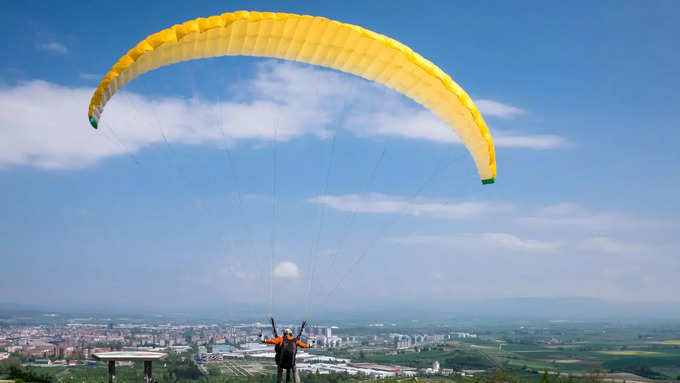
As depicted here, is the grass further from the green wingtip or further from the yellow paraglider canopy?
the green wingtip

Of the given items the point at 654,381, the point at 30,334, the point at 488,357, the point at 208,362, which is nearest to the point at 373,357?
the point at 488,357

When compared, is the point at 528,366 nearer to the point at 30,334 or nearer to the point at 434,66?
the point at 434,66

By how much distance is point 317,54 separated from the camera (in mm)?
9328

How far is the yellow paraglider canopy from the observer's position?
26.4ft

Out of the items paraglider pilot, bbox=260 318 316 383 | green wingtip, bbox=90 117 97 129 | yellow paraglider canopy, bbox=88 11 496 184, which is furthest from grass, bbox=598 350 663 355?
green wingtip, bbox=90 117 97 129

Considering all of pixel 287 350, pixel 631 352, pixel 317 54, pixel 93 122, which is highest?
pixel 317 54

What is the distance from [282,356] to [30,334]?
9876 centimetres

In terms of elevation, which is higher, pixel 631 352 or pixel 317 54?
pixel 317 54

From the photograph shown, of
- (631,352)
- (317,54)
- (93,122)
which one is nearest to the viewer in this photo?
(93,122)

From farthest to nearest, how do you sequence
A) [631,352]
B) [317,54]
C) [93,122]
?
[631,352] < [317,54] < [93,122]

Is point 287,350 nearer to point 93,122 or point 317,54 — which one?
point 93,122

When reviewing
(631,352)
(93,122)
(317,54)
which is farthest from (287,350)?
(631,352)

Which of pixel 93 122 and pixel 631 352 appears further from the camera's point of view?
pixel 631 352

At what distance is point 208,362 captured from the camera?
197ft
